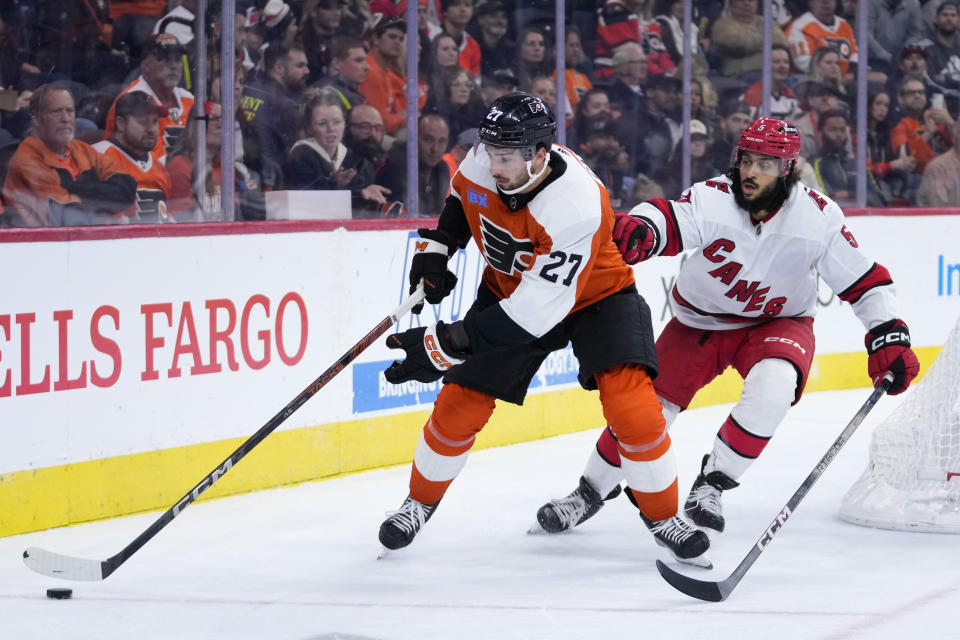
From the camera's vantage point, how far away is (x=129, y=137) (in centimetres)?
380

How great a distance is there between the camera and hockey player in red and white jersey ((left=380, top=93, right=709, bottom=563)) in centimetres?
284

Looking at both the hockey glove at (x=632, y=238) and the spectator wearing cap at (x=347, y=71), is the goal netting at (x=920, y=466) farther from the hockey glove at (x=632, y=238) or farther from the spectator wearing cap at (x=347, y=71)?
the spectator wearing cap at (x=347, y=71)

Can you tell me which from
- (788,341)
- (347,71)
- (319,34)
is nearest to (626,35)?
(347,71)

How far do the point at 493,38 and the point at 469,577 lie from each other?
9.03 feet

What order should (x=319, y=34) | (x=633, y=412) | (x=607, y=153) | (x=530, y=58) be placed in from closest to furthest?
1. (x=633, y=412)
2. (x=319, y=34)
3. (x=530, y=58)
4. (x=607, y=153)

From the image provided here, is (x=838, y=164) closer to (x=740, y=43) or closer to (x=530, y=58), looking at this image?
(x=740, y=43)

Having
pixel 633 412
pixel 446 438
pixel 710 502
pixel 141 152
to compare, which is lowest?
pixel 710 502

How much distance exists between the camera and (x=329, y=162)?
178 inches

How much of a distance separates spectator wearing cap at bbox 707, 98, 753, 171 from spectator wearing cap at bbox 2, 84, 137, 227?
3.26 m

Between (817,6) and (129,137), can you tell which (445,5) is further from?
(817,6)

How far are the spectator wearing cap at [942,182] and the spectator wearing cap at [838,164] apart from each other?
1.00 feet

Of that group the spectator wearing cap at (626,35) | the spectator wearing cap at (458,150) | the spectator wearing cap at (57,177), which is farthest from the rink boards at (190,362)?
the spectator wearing cap at (626,35)

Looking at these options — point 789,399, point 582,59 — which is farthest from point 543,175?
point 582,59

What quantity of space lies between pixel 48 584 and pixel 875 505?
83.1 inches
